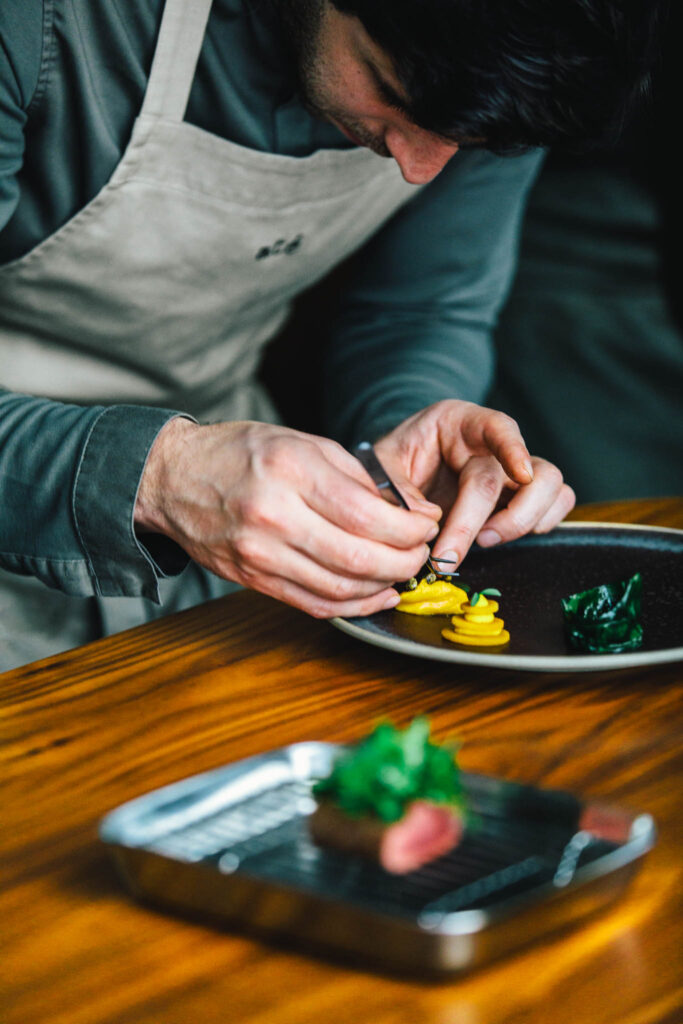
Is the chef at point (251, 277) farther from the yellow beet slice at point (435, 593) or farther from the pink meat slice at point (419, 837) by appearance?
the pink meat slice at point (419, 837)

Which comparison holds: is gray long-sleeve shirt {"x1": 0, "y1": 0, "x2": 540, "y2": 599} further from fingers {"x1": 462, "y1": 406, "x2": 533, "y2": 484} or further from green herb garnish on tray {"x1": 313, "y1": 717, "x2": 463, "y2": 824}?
green herb garnish on tray {"x1": 313, "y1": 717, "x2": 463, "y2": 824}

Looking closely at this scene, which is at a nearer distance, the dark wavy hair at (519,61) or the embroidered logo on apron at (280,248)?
the dark wavy hair at (519,61)

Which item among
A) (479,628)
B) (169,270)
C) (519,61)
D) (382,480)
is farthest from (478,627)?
(169,270)

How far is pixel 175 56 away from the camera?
111cm

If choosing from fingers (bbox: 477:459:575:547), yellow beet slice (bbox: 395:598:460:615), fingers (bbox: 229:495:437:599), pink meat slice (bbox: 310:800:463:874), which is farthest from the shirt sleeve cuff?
pink meat slice (bbox: 310:800:463:874)

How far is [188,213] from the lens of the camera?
4.00ft

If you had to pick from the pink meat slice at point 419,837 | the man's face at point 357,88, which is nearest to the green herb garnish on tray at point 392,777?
the pink meat slice at point 419,837

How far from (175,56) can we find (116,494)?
0.52 meters

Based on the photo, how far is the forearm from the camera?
2.94 ft

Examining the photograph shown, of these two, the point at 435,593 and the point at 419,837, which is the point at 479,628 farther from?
the point at 419,837

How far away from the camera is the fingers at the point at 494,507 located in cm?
100

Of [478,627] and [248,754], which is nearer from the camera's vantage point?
[248,754]

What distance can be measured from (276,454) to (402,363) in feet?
2.44

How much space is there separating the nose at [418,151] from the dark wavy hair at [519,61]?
0.13 meters
